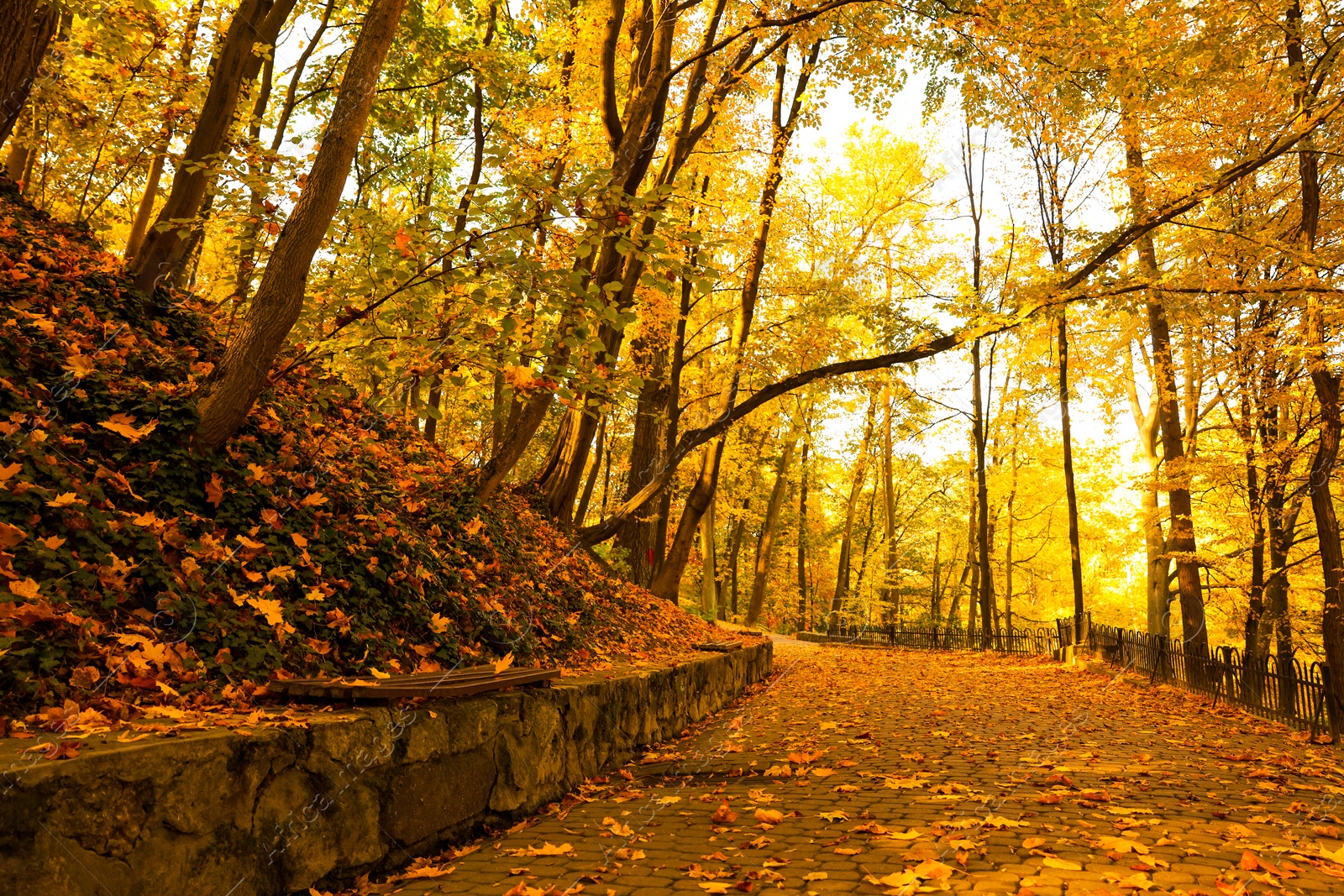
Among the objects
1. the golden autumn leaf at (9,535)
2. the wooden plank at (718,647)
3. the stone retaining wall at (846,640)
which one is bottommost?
the stone retaining wall at (846,640)

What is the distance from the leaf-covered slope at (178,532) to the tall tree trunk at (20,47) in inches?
33.0

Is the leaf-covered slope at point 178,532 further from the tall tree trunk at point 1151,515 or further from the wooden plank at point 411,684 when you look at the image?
the tall tree trunk at point 1151,515

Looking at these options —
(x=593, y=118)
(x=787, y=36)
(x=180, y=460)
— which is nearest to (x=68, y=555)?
(x=180, y=460)

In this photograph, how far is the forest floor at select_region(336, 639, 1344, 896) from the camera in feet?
10.6

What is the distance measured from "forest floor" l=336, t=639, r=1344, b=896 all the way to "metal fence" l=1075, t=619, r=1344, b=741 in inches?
17.7

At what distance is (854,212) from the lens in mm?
23094

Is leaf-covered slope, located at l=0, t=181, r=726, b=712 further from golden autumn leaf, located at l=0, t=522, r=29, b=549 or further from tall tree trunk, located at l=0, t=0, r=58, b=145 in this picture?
tall tree trunk, located at l=0, t=0, r=58, b=145

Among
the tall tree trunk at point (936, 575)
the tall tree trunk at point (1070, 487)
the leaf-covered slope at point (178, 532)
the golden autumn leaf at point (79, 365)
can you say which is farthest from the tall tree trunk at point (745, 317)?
the tall tree trunk at point (936, 575)

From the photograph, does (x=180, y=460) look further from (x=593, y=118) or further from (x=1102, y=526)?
(x=1102, y=526)

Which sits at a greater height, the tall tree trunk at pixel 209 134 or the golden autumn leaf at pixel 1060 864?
the tall tree trunk at pixel 209 134

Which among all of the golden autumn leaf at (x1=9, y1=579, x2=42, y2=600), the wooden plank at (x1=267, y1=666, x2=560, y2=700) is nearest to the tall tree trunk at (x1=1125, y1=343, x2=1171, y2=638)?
the wooden plank at (x1=267, y1=666, x2=560, y2=700)

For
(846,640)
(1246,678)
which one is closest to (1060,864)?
(1246,678)

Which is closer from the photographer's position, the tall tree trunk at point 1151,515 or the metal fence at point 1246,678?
the metal fence at point 1246,678

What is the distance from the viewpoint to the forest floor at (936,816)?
324cm
